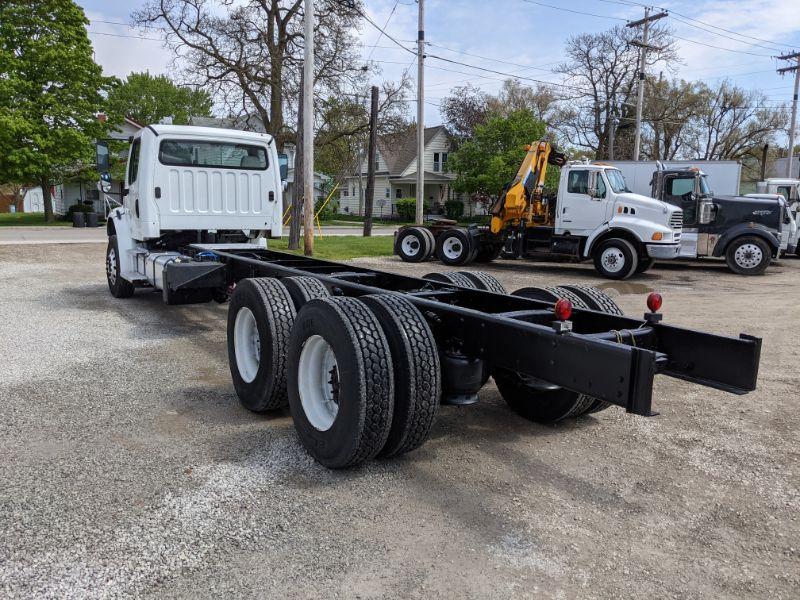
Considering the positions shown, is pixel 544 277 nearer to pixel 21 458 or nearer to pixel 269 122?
pixel 21 458

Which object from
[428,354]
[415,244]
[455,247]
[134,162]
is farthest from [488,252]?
[428,354]

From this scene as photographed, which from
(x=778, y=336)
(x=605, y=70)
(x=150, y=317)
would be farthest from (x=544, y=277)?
(x=605, y=70)

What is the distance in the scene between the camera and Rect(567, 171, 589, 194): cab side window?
15.5m

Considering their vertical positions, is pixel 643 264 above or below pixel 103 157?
below

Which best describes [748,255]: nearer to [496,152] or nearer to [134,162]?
[134,162]

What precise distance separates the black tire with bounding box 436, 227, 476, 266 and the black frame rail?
12.9m

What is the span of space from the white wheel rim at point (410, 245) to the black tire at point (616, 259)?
504 centimetres

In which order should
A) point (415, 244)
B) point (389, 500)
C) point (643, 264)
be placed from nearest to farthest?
point (389, 500) < point (643, 264) < point (415, 244)

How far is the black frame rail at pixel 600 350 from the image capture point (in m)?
2.92

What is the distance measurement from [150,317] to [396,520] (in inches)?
251

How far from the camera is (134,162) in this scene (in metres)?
9.17

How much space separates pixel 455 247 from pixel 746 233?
736 centimetres

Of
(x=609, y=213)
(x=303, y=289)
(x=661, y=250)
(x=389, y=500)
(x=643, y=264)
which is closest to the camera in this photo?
(x=389, y=500)

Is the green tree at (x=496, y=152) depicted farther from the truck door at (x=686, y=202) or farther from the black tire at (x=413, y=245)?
the black tire at (x=413, y=245)
